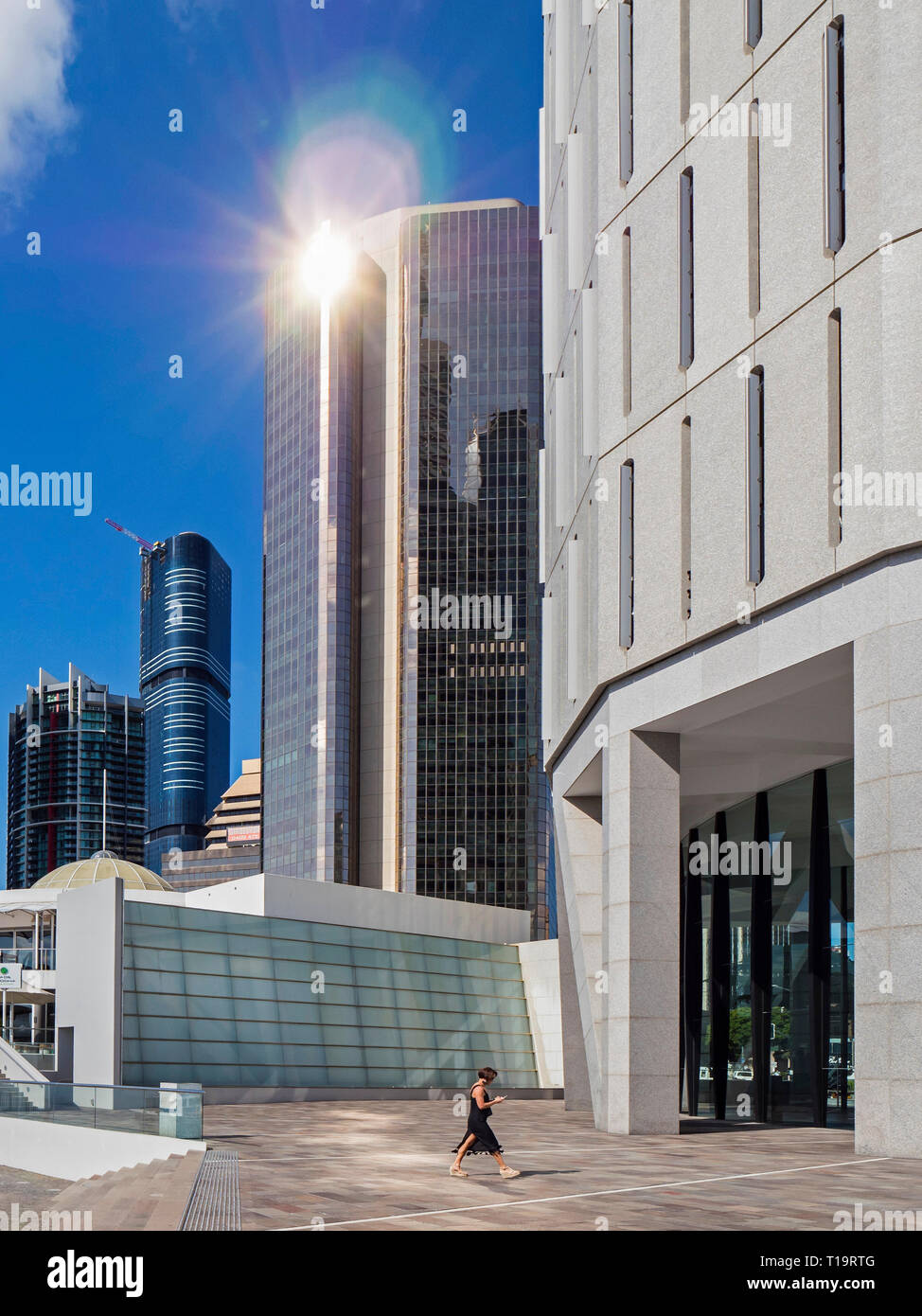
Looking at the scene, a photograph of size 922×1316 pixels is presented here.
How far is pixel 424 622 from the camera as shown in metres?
159

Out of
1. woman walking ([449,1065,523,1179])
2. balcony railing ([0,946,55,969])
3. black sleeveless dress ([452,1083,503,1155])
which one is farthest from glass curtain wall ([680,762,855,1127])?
balcony railing ([0,946,55,969])

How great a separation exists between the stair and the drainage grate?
0.10m

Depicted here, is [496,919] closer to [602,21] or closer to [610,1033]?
[610,1033]

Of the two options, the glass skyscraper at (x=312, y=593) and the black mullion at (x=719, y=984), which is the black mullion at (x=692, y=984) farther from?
the glass skyscraper at (x=312, y=593)

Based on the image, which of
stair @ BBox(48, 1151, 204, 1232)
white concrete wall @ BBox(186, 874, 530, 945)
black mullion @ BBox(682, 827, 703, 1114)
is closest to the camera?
stair @ BBox(48, 1151, 204, 1232)

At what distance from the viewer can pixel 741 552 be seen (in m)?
23.5

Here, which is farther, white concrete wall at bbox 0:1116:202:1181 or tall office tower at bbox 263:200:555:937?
tall office tower at bbox 263:200:555:937

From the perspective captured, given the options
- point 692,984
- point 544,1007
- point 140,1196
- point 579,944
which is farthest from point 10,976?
point 140,1196

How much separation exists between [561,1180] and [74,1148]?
11.1 m

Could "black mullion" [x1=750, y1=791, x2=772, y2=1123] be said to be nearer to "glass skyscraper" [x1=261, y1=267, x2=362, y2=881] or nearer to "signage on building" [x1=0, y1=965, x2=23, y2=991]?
"signage on building" [x1=0, y1=965, x2=23, y2=991]

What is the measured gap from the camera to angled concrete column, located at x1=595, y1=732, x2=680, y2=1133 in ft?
84.6

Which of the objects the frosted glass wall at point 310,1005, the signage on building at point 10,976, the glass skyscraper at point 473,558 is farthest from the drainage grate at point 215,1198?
the glass skyscraper at point 473,558

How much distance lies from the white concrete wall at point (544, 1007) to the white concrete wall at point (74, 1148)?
27495mm

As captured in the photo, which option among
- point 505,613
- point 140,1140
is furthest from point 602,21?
point 505,613
